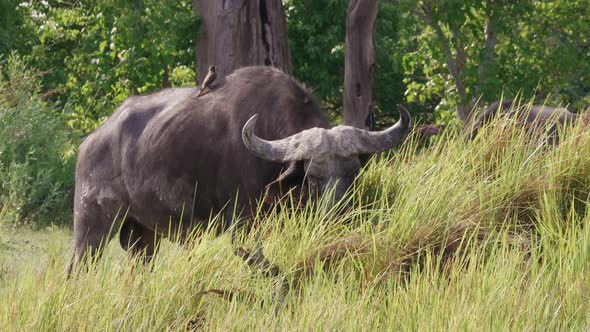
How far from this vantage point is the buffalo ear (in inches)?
314

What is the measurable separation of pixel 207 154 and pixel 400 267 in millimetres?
2461

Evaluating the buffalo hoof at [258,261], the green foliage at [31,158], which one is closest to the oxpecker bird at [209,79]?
the buffalo hoof at [258,261]

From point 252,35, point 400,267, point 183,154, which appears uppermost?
point 252,35

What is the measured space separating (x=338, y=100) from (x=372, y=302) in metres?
22.0

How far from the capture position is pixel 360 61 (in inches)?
548

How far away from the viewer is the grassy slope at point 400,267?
5828 mm

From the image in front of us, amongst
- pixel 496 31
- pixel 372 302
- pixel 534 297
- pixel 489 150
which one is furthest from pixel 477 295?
pixel 496 31

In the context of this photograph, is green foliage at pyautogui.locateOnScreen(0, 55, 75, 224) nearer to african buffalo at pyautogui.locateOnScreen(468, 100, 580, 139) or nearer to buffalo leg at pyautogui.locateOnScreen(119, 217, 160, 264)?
buffalo leg at pyautogui.locateOnScreen(119, 217, 160, 264)

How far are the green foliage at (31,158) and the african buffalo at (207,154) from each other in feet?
16.0

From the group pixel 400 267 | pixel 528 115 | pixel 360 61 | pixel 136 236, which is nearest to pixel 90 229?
pixel 136 236

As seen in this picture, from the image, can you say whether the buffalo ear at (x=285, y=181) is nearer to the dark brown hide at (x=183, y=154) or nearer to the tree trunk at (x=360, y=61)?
the dark brown hide at (x=183, y=154)

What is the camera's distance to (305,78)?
2458 centimetres

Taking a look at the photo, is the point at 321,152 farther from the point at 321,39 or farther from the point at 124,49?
the point at 321,39

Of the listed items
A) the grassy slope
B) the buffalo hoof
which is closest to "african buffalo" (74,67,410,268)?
the grassy slope
